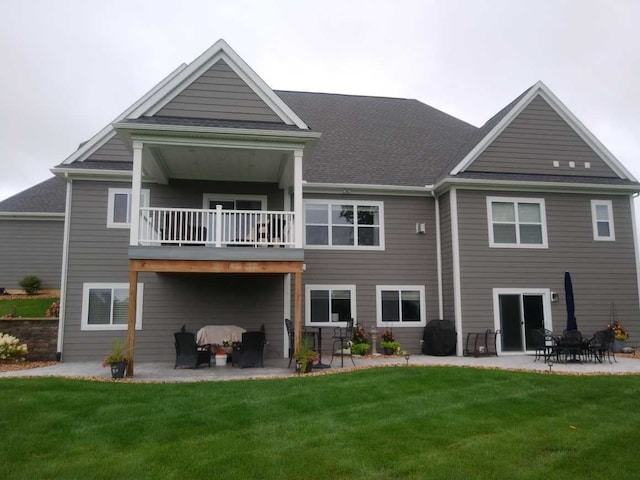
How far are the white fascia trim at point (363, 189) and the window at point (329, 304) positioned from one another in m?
2.83

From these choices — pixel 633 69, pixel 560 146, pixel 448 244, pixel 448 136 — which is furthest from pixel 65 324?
pixel 633 69

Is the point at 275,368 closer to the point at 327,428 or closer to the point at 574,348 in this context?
the point at 327,428

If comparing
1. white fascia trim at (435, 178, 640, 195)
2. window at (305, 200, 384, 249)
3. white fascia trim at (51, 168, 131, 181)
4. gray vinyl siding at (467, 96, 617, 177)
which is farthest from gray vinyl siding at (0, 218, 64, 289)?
gray vinyl siding at (467, 96, 617, 177)

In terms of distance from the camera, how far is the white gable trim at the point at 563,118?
14.5 m

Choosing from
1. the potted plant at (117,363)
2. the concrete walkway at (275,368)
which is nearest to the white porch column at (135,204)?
the potted plant at (117,363)

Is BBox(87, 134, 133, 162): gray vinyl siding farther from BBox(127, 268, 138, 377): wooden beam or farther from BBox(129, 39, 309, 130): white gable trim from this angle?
BBox(127, 268, 138, 377): wooden beam

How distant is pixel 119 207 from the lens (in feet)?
44.3

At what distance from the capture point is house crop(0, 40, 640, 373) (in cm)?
1295

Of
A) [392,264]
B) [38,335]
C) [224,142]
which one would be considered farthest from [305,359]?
[38,335]

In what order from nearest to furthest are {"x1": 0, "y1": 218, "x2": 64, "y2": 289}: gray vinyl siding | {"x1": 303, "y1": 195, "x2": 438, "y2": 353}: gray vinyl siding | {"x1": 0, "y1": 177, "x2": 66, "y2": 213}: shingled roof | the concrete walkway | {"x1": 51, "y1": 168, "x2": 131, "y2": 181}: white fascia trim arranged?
the concrete walkway, {"x1": 51, "y1": 168, "x2": 131, "y2": 181}: white fascia trim, {"x1": 303, "y1": 195, "x2": 438, "y2": 353}: gray vinyl siding, {"x1": 0, "y1": 218, "x2": 64, "y2": 289}: gray vinyl siding, {"x1": 0, "y1": 177, "x2": 66, "y2": 213}: shingled roof

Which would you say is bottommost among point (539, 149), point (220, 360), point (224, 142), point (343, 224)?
point (220, 360)

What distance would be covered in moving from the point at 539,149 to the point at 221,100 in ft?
31.4

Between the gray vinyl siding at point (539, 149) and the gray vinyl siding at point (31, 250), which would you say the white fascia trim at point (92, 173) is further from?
the gray vinyl siding at point (539, 149)

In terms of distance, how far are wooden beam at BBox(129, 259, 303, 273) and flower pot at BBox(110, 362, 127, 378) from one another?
1.99 m
